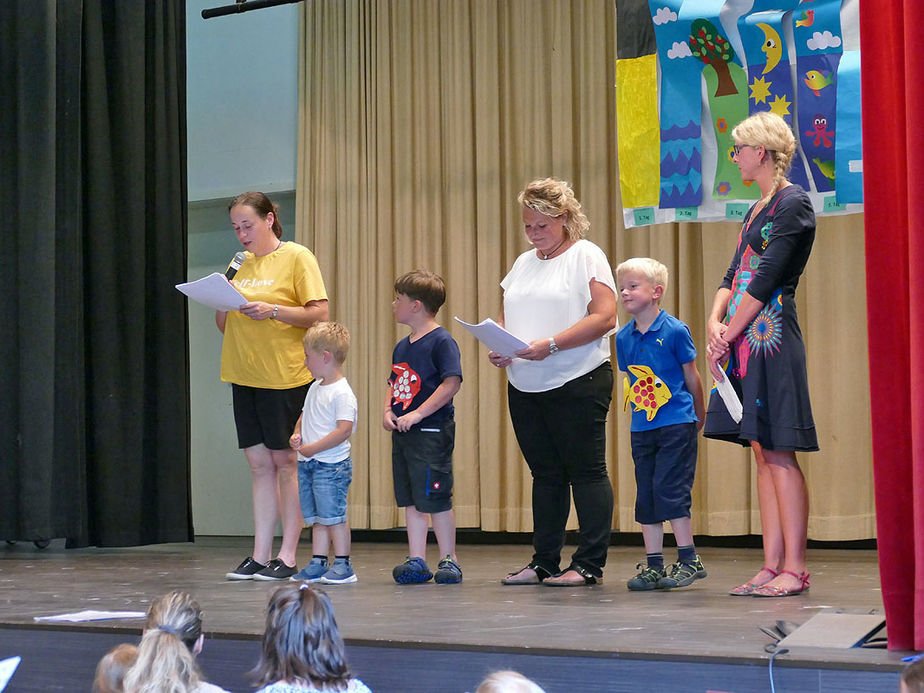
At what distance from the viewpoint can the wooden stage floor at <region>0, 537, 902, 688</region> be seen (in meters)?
2.08

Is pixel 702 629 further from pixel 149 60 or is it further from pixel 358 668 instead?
pixel 149 60

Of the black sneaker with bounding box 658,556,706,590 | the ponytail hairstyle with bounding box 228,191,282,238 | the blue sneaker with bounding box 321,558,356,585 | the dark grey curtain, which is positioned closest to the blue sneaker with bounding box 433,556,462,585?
the blue sneaker with bounding box 321,558,356,585

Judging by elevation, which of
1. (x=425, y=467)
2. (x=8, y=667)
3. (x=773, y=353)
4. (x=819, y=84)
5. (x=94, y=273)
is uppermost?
(x=819, y=84)

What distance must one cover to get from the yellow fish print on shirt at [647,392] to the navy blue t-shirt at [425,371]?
619 mm

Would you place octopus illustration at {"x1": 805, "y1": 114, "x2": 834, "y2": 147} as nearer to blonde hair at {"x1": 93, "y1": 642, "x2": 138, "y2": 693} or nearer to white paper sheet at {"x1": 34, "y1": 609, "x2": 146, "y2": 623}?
white paper sheet at {"x1": 34, "y1": 609, "x2": 146, "y2": 623}

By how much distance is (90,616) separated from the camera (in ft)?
8.70

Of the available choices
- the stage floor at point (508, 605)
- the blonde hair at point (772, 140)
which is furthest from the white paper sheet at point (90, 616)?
the blonde hair at point (772, 140)

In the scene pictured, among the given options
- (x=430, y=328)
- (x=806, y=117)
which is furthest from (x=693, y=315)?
(x=430, y=328)

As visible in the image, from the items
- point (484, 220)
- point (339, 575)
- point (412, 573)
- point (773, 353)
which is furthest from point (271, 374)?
point (484, 220)

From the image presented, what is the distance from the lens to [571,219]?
3432 millimetres

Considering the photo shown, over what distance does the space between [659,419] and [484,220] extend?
102 inches

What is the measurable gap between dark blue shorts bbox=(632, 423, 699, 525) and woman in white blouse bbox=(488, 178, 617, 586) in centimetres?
12

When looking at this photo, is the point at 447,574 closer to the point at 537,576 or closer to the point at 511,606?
the point at 537,576

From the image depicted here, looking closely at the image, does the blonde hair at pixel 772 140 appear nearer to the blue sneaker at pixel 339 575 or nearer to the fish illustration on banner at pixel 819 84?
the fish illustration on banner at pixel 819 84
